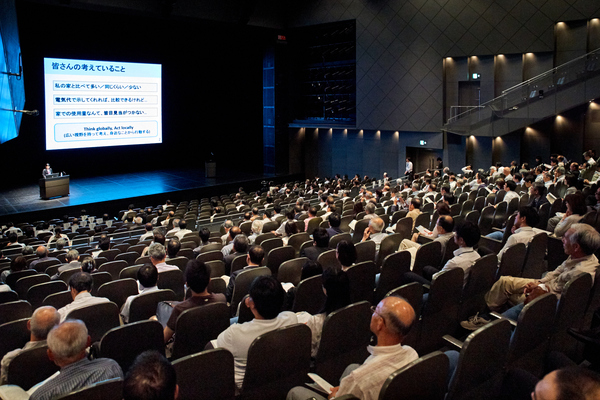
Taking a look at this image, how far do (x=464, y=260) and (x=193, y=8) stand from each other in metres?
16.9

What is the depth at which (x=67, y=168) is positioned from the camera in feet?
68.2

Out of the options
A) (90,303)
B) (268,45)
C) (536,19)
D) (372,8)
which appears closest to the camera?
(90,303)

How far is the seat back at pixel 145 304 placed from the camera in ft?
13.4

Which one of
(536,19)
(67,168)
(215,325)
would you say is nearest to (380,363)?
(215,325)

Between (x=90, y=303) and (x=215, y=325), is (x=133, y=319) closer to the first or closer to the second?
(x=90, y=303)

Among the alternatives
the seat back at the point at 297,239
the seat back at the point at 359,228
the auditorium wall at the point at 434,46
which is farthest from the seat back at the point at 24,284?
the auditorium wall at the point at 434,46

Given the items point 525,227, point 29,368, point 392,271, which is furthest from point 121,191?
point 29,368

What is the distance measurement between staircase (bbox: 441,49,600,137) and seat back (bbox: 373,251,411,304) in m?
11.8

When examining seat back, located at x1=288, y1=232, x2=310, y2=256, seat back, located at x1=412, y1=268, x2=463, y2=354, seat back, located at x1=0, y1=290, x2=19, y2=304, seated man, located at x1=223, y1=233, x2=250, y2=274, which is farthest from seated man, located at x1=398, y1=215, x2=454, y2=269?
seat back, located at x1=0, y1=290, x2=19, y2=304

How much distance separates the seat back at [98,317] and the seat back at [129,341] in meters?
0.83

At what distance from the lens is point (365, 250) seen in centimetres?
551

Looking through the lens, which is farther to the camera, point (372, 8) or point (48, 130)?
point (372, 8)

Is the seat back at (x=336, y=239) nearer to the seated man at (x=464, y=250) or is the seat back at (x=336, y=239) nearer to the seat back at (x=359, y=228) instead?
the seat back at (x=359, y=228)

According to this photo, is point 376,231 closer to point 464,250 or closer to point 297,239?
point 297,239
